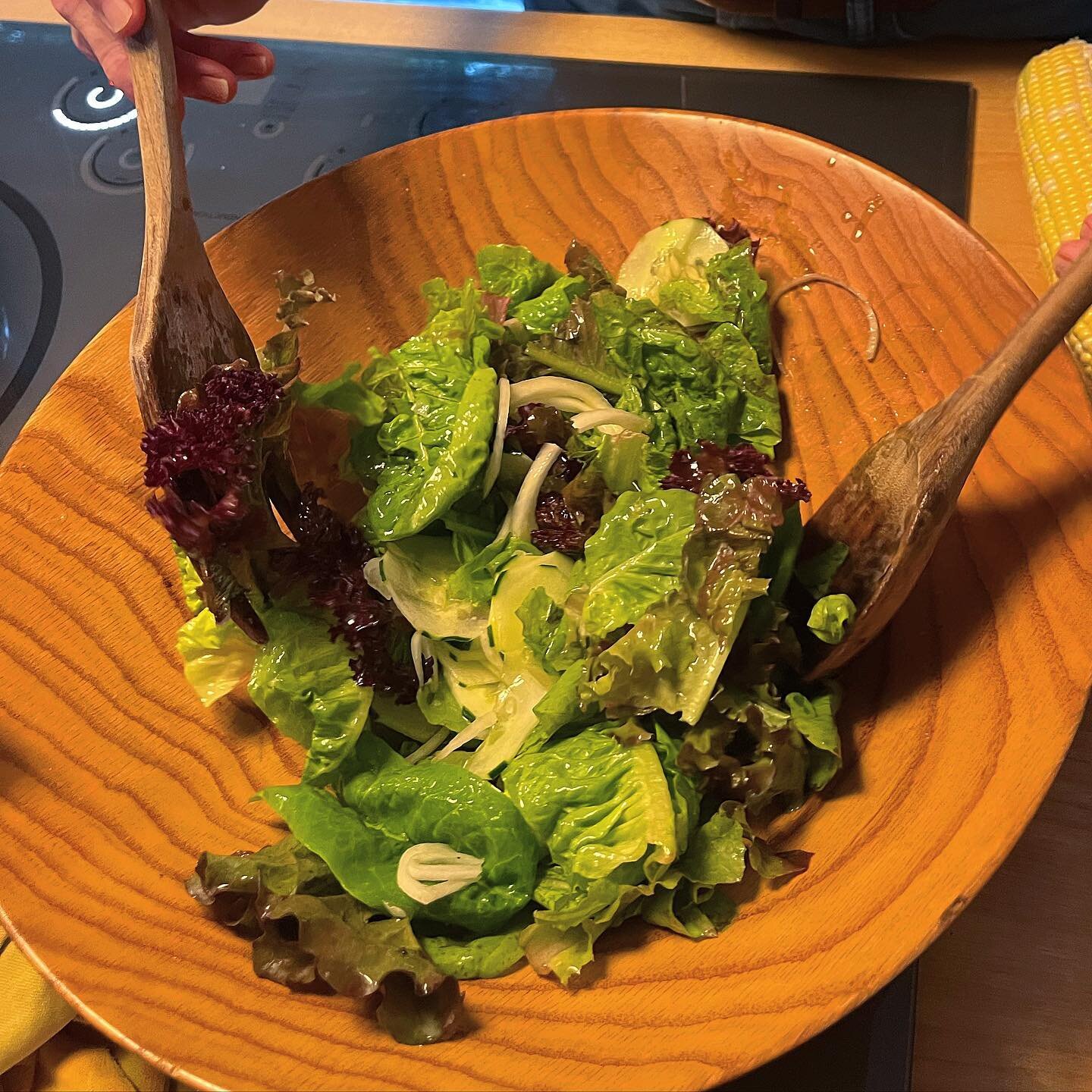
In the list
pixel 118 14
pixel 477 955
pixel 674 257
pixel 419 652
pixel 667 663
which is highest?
pixel 118 14

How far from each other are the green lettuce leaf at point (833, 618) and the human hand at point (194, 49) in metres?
1.03

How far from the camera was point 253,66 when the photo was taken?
55.5 inches

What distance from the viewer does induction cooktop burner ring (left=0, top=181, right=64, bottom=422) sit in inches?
63.2

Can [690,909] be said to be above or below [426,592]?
below

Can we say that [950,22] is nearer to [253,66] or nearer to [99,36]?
[253,66]

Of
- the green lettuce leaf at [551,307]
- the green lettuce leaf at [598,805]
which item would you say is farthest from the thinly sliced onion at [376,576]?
the green lettuce leaf at [551,307]

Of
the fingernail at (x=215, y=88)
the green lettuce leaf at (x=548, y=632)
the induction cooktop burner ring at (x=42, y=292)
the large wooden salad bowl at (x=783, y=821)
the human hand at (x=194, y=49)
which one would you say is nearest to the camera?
the large wooden salad bowl at (x=783, y=821)

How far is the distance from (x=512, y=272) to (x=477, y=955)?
2.78 ft

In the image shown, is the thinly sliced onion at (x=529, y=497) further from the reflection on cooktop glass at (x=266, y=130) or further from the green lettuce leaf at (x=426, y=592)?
the reflection on cooktop glass at (x=266, y=130)

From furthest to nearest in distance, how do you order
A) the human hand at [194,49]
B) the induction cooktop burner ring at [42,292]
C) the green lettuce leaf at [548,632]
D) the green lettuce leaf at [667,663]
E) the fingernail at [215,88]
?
the induction cooktop burner ring at [42,292], the fingernail at [215,88], the human hand at [194,49], the green lettuce leaf at [548,632], the green lettuce leaf at [667,663]

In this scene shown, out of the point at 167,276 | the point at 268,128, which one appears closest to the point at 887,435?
the point at 167,276

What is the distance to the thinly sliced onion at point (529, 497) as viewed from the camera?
44.8 inches

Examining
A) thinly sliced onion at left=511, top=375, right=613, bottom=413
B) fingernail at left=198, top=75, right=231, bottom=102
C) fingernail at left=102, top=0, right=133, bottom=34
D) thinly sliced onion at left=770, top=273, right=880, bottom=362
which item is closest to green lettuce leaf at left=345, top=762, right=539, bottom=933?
thinly sliced onion at left=511, top=375, right=613, bottom=413

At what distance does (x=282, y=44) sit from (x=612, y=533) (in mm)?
1483
